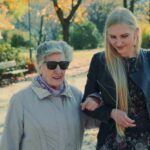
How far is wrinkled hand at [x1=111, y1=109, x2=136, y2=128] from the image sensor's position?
3260mm

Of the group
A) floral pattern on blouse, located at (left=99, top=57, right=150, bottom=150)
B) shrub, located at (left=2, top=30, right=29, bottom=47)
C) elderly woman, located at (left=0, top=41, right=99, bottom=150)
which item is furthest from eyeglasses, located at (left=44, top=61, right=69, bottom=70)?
shrub, located at (left=2, top=30, right=29, bottom=47)

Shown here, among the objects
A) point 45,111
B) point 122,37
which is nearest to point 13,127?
point 45,111

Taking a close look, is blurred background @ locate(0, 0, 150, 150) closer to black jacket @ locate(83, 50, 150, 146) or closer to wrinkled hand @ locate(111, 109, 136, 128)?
black jacket @ locate(83, 50, 150, 146)

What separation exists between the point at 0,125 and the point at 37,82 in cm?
646

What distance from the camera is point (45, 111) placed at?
3.48 meters

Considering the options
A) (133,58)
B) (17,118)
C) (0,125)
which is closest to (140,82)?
(133,58)

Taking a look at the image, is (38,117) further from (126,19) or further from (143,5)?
(143,5)

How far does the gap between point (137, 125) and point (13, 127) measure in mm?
814

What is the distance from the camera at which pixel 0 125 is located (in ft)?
32.2

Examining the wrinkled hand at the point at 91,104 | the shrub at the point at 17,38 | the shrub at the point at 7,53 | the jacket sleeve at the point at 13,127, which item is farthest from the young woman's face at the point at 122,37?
the shrub at the point at 17,38

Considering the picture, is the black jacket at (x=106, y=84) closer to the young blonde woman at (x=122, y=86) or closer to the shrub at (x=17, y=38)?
the young blonde woman at (x=122, y=86)

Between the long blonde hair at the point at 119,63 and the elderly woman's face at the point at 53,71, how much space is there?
1.05 ft

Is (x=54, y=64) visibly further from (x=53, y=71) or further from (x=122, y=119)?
(x=122, y=119)

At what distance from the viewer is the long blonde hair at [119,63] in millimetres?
3299
